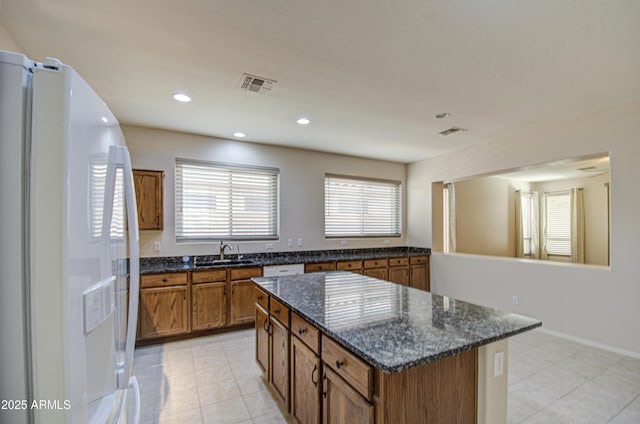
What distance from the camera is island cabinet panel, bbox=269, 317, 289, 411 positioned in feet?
6.78

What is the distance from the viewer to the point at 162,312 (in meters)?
3.49

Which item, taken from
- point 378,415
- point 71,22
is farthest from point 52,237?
point 71,22

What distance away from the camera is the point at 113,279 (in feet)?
3.29

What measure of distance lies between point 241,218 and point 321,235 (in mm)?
1417

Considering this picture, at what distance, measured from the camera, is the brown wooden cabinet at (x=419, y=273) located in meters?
5.38

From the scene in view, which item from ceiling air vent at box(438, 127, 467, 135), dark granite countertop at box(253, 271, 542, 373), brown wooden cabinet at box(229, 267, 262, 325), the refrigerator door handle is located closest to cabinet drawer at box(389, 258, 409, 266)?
ceiling air vent at box(438, 127, 467, 135)

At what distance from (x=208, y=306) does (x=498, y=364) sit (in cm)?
324

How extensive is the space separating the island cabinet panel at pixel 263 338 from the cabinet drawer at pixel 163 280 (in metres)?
1.43

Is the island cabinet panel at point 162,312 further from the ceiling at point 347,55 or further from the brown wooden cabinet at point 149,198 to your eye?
the ceiling at point 347,55

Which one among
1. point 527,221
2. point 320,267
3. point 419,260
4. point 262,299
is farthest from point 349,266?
point 527,221

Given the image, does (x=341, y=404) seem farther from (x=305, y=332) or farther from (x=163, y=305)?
(x=163, y=305)

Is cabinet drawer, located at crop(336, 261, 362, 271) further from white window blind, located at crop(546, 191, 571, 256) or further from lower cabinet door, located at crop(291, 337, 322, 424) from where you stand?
white window blind, located at crop(546, 191, 571, 256)

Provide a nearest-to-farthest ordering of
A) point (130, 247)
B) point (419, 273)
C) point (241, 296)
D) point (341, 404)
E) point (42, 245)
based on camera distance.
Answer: point (42, 245) → point (130, 247) → point (341, 404) → point (241, 296) → point (419, 273)

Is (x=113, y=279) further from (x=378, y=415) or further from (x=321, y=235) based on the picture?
(x=321, y=235)
